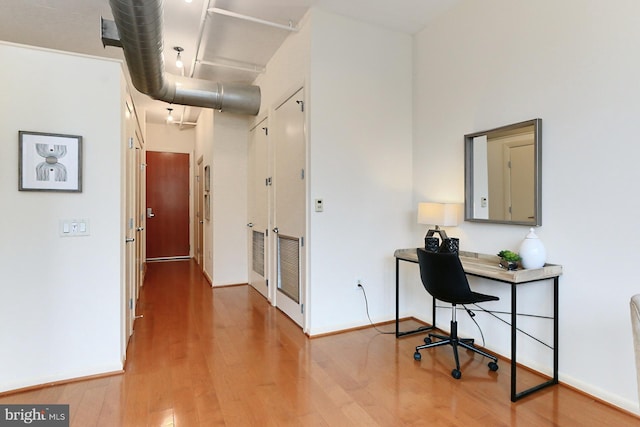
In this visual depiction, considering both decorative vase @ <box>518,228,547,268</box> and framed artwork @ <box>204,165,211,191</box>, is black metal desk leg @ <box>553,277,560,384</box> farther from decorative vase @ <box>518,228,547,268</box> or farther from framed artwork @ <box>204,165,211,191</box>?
framed artwork @ <box>204,165,211,191</box>

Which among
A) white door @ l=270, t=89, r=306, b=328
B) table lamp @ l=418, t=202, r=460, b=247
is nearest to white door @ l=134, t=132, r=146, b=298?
white door @ l=270, t=89, r=306, b=328

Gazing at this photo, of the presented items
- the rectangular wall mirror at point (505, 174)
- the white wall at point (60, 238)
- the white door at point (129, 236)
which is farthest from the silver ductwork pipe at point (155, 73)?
the rectangular wall mirror at point (505, 174)

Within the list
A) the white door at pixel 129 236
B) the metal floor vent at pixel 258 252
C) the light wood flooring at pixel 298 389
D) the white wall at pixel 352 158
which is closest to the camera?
the light wood flooring at pixel 298 389

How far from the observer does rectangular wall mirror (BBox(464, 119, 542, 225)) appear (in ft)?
8.14

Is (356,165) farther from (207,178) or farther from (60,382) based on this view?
(207,178)

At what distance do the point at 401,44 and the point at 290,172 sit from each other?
5.82ft

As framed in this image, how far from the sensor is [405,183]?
366cm

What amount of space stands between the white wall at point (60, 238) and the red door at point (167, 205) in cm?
535

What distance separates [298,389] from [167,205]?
6.38m

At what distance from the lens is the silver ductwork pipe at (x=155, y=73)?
2.07 meters

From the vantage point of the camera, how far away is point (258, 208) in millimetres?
4758

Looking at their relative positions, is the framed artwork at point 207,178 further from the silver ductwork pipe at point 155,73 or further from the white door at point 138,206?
the silver ductwork pipe at point 155,73

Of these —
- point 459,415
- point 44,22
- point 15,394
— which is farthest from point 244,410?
point 44,22

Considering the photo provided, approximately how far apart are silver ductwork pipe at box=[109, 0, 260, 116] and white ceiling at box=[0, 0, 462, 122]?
39cm
